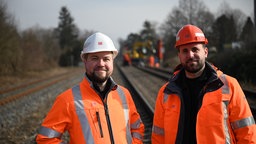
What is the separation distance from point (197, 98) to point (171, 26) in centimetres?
5860

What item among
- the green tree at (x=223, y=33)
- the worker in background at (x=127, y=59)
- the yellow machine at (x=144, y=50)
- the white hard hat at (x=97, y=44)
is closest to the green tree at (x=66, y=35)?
the worker in background at (x=127, y=59)

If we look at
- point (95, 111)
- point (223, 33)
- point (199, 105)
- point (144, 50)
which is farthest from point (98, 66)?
point (223, 33)

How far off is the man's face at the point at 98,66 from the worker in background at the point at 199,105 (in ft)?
2.08

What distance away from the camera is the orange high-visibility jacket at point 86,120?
2.50 m

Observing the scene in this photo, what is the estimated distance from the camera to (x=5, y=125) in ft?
25.7

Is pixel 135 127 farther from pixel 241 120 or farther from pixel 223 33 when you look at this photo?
pixel 223 33

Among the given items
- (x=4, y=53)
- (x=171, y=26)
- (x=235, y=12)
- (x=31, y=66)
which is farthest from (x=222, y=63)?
(x=235, y=12)

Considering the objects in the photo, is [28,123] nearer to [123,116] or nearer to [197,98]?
[123,116]

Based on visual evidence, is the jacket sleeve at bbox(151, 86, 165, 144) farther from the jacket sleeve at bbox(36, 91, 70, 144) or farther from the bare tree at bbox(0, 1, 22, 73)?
the bare tree at bbox(0, 1, 22, 73)

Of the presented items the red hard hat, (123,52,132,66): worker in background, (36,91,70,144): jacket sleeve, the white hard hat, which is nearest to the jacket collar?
the red hard hat

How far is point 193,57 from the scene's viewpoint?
2.63 m

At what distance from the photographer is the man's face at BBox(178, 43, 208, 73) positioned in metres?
2.63

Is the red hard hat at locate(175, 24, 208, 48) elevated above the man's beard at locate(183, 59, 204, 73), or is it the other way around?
the red hard hat at locate(175, 24, 208, 48)

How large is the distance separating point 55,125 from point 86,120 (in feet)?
0.95
